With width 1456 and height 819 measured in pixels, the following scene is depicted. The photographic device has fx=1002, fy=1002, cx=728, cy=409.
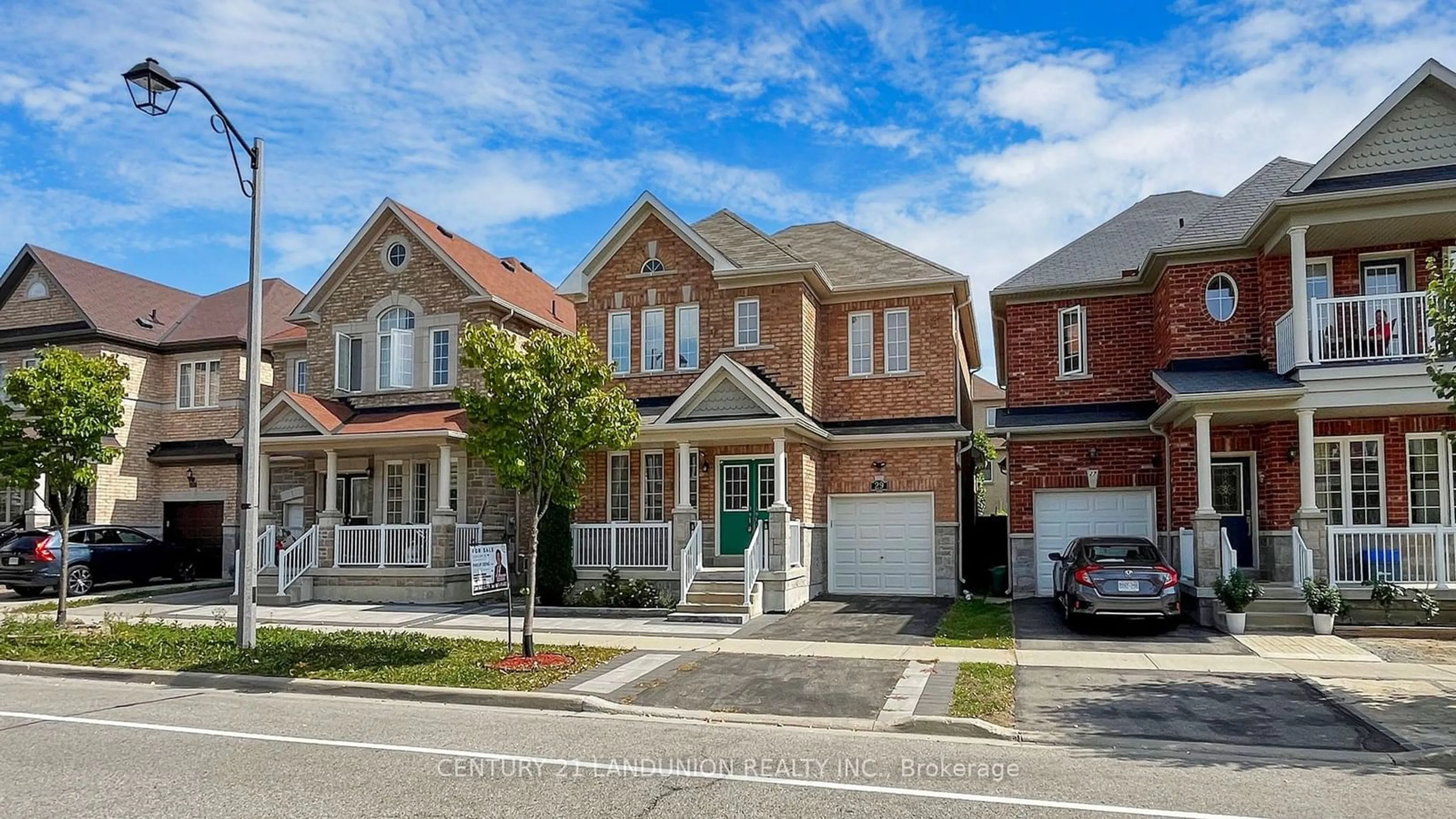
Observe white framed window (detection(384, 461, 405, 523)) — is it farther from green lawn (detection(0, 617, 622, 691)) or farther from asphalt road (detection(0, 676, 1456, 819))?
asphalt road (detection(0, 676, 1456, 819))

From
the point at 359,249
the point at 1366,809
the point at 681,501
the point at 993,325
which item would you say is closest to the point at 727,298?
the point at 681,501

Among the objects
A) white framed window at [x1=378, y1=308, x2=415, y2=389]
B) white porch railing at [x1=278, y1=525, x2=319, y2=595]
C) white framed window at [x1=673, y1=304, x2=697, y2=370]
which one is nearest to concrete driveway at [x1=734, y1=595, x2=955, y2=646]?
white framed window at [x1=673, y1=304, x2=697, y2=370]

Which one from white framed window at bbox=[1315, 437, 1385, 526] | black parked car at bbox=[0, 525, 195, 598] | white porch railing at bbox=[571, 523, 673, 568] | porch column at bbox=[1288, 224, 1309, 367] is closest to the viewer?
porch column at bbox=[1288, 224, 1309, 367]

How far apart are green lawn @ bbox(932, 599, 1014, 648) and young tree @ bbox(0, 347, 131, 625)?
14.0m

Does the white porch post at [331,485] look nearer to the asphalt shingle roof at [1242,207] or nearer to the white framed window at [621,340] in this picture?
the white framed window at [621,340]

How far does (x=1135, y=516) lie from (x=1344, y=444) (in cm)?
396

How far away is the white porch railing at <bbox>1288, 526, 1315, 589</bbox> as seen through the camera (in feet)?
51.3

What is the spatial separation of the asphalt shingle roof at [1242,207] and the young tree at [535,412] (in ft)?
38.5

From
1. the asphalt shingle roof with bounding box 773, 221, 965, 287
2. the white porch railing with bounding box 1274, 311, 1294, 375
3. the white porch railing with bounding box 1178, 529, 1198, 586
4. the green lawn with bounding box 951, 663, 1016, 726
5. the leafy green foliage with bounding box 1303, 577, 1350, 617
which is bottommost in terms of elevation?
the green lawn with bounding box 951, 663, 1016, 726

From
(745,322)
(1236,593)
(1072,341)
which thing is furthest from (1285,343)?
(745,322)

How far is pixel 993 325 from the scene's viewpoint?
978 inches

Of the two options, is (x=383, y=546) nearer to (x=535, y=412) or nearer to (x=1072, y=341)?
(x=535, y=412)

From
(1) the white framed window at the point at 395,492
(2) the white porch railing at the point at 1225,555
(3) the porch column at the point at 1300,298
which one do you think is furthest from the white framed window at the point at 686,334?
(3) the porch column at the point at 1300,298

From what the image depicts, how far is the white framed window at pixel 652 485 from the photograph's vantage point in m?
21.7
